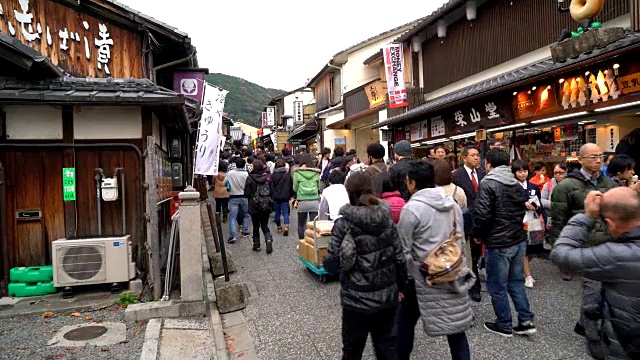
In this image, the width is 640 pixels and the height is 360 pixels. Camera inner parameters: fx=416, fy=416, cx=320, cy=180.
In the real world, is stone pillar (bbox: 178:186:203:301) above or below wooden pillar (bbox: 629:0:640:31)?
below

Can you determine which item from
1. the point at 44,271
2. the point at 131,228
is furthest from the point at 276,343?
the point at 44,271

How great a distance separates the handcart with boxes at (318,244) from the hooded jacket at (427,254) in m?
3.47

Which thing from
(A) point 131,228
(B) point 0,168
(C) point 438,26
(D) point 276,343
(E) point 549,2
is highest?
(C) point 438,26

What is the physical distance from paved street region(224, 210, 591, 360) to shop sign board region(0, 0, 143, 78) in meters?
5.17

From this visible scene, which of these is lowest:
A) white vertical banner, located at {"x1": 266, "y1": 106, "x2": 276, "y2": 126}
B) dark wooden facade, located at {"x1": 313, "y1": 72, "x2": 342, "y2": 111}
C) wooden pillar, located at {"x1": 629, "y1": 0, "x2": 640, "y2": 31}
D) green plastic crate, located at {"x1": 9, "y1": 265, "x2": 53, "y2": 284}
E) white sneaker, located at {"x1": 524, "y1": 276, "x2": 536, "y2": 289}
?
white sneaker, located at {"x1": 524, "y1": 276, "x2": 536, "y2": 289}

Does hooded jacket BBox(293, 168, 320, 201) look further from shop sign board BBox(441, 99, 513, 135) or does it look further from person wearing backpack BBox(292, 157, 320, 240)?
shop sign board BBox(441, 99, 513, 135)

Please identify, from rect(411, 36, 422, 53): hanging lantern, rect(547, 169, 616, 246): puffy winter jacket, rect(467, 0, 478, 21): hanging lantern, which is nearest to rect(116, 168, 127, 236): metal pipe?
rect(547, 169, 616, 246): puffy winter jacket

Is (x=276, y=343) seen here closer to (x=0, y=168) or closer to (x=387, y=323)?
(x=387, y=323)

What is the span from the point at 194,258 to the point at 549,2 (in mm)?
10155

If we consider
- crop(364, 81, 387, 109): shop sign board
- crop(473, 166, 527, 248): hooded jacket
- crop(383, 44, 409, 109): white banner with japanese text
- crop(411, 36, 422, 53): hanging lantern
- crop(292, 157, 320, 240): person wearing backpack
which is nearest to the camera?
crop(473, 166, 527, 248): hooded jacket

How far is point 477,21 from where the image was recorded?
511 inches

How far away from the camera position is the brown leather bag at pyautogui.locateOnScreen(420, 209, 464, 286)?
3.42 m

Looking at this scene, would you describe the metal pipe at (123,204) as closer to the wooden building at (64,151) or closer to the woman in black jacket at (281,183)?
the wooden building at (64,151)

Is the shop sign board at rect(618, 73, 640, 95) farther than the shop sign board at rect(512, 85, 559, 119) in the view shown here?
No
